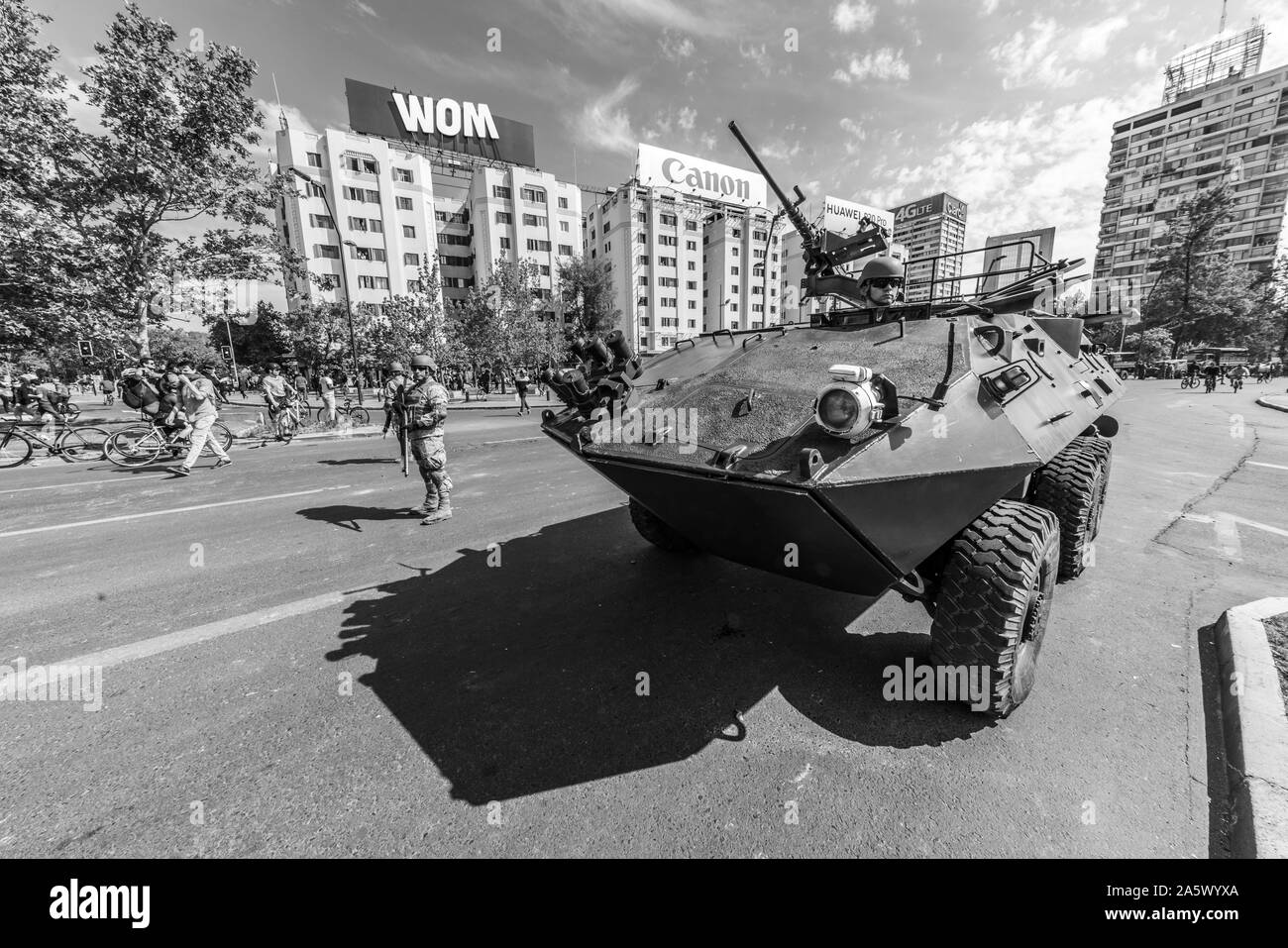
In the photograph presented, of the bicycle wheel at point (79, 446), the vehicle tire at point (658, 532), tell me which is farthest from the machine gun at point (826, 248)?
the bicycle wheel at point (79, 446)

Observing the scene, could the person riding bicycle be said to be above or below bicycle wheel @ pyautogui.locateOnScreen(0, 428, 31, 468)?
above

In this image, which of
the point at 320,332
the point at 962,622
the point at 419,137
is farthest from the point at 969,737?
the point at 419,137

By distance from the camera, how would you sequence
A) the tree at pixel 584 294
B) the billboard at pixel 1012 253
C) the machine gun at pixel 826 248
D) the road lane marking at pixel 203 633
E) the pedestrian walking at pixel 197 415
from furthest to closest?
the tree at pixel 584 294 < the pedestrian walking at pixel 197 415 < the machine gun at pixel 826 248 < the billboard at pixel 1012 253 < the road lane marking at pixel 203 633

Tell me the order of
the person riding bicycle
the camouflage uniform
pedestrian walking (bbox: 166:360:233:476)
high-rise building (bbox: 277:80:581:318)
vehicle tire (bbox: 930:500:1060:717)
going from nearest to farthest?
vehicle tire (bbox: 930:500:1060:717), the camouflage uniform, pedestrian walking (bbox: 166:360:233:476), the person riding bicycle, high-rise building (bbox: 277:80:581:318)

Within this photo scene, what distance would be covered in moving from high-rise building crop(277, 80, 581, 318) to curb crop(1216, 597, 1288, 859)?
37982mm

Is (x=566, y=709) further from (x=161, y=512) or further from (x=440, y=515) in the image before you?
(x=161, y=512)

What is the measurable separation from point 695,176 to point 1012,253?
178 ft

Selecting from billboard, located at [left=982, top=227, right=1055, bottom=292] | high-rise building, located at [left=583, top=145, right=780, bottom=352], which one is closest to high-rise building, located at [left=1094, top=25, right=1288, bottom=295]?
high-rise building, located at [left=583, top=145, right=780, bottom=352]

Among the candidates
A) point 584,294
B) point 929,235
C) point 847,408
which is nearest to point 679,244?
point 584,294

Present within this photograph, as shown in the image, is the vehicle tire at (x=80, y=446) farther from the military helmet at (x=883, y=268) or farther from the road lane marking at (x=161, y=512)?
the military helmet at (x=883, y=268)

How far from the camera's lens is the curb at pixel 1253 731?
175cm

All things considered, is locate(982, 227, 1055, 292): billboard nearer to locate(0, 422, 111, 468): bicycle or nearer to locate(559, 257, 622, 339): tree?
locate(0, 422, 111, 468): bicycle

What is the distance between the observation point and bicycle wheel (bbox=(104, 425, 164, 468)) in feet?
29.4

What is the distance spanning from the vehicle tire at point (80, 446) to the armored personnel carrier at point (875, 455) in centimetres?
1122
